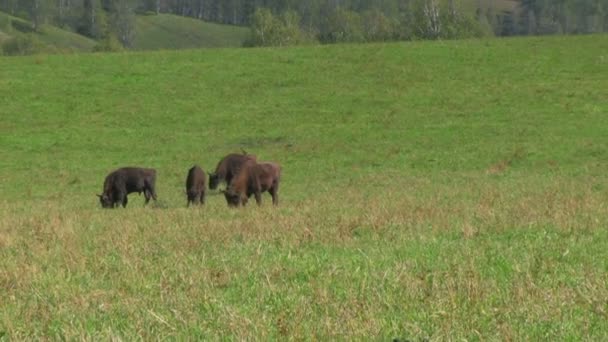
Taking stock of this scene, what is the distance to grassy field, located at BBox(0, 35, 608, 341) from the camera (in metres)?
6.77

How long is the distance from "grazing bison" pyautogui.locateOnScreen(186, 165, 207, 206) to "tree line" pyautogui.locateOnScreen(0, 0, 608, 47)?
2361 inches

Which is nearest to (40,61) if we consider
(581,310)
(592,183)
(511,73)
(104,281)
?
(511,73)

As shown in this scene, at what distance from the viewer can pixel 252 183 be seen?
21.2m

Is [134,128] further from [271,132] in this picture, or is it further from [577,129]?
[577,129]

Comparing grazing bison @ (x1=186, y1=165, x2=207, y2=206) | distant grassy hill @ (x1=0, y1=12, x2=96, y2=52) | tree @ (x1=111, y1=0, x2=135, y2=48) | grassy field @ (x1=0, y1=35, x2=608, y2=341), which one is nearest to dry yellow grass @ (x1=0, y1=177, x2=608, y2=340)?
grassy field @ (x1=0, y1=35, x2=608, y2=341)

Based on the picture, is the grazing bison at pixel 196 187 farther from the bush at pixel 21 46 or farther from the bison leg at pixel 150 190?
the bush at pixel 21 46

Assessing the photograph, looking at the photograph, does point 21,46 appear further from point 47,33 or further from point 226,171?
point 226,171

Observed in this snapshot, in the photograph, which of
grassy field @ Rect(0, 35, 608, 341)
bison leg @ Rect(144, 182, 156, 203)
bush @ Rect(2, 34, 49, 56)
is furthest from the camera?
bush @ Rect(2, 34, 49, 56)

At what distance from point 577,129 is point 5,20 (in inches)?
6060

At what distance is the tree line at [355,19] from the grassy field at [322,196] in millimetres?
32590

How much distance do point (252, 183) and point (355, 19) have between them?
9595 cm

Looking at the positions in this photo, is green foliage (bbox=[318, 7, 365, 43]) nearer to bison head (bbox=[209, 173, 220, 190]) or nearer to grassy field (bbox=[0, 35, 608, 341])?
grassy field (bbox=[0, 35, 608, 341])

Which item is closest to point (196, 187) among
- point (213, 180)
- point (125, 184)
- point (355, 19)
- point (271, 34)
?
point (213, 180)

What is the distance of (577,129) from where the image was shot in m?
34.3
